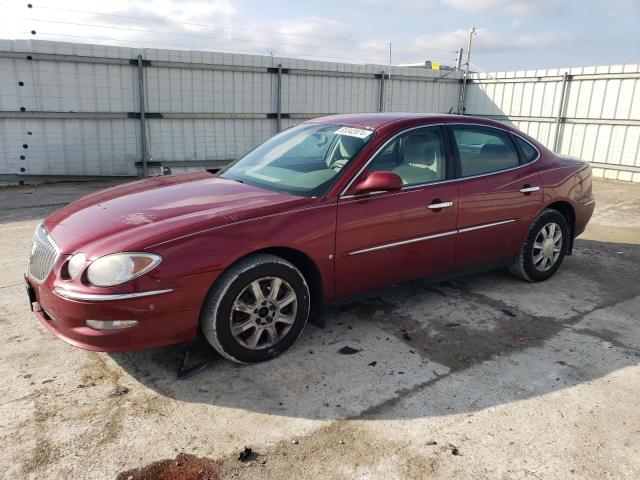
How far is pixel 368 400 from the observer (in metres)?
3.02

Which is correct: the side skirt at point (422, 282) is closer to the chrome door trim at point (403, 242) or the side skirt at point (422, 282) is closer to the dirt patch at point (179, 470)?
the chrome door trim at point (403, 242)

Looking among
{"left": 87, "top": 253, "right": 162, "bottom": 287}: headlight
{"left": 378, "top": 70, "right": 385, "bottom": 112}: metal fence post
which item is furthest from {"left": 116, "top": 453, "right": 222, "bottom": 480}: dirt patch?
{"left": 378, "top": 70, "right": 385, "bottom": 112}: metal fence post

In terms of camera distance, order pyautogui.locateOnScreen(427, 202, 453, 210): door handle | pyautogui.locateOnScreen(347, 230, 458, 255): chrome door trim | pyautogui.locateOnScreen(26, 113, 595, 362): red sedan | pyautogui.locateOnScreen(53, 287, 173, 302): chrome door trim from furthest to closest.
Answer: pyautogui.locateOnScreen(427, 202, 453, 210): door handle
pyautogui.locateOnScreen(347, 230, 458, 255): chrome door trim
pyautogui.locateOnScreen(26, 113, 595, 362): red sedan
pyautogui.locateOnScreen(53, 287, 173, 302): chrome door trim

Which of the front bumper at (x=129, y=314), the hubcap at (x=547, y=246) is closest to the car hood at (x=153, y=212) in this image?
the front bumper at (x=129, y=314)

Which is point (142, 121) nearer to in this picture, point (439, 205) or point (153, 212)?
point (153, 212)

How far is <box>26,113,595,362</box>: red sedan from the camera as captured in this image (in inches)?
115

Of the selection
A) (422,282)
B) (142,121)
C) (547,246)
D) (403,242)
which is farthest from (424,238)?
(142,121)

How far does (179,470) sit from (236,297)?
1037 millimetres

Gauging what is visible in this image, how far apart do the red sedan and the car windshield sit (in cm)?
2

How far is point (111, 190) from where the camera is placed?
Answer: 4105mm

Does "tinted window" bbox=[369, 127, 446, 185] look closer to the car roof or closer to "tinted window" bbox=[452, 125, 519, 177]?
the car roof

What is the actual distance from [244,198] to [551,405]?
2.30 metres

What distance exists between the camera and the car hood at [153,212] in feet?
9.88

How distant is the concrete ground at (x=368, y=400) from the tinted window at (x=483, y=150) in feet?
3.99
